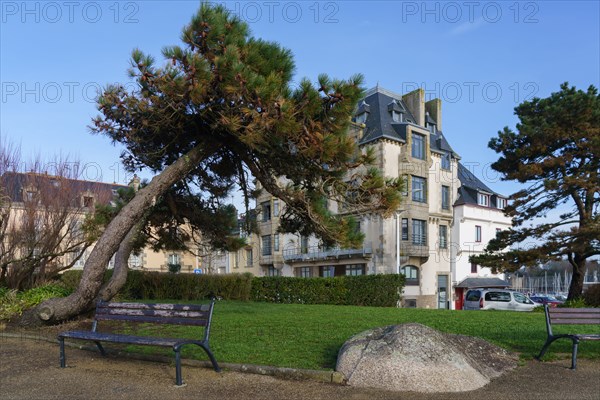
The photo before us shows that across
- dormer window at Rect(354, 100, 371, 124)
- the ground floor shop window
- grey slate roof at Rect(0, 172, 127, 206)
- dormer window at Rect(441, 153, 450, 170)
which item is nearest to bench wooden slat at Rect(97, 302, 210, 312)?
grey slate roof at Rect(0, 172, 127, 206)

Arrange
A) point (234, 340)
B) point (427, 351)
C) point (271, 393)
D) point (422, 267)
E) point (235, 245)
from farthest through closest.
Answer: point (422, 267)
point (235, 245)
point (234, 340)
point (427, 351)
point (271, 393)

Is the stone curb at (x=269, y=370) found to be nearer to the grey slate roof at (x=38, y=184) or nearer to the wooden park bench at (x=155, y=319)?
the wooden park bench at (x=155, y=319)

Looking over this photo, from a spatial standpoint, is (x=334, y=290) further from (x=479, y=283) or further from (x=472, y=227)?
(x=472, y=227)

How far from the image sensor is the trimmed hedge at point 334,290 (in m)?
26.0

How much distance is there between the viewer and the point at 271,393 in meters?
5.75

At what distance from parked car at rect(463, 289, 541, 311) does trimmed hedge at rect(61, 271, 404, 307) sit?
14.3ft

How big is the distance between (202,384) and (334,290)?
21187 mm

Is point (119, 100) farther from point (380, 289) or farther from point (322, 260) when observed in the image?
point (322, 260)

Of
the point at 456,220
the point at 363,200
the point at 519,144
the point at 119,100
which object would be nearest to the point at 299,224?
the point at 363,200

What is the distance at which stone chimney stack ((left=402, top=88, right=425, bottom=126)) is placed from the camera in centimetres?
4325

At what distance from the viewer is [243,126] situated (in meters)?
8.84

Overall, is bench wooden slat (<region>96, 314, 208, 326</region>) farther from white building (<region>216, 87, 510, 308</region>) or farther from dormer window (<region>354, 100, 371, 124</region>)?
dormer window (<region>354, 100, 371, 124</region>)

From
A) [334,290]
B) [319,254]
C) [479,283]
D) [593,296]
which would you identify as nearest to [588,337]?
Result: [593,296]

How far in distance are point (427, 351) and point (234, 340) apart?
3555 millimetres
